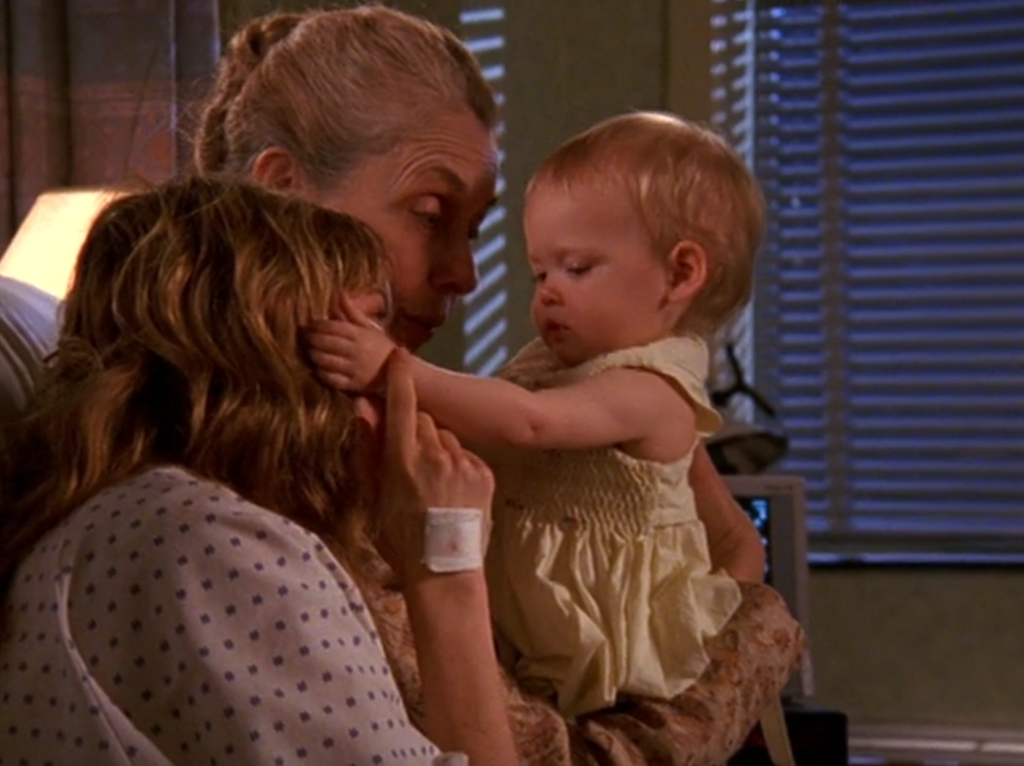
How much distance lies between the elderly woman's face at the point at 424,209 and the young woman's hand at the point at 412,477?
1.07ft

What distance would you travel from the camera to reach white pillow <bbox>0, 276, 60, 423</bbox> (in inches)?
44.8

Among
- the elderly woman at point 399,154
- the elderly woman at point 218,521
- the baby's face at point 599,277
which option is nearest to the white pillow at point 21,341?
the elderly woman at point 218,521

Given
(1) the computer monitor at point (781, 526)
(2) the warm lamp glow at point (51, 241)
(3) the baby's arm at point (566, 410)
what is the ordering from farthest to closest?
(1) the computer monitor at point (781, 526) → (2) the warm lamp glow at point (51, 241) → (3) the baby's arm at point (566, 410)

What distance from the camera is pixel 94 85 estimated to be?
2.69m

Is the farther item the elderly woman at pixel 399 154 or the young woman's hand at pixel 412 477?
the elderly woman at pixel 399 154

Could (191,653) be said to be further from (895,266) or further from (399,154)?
(895,266)

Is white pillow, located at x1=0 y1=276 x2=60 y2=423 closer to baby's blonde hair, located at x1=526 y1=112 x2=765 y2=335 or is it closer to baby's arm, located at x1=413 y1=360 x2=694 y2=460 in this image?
baby's arm, located at x1=413 y1=360 x2=694 y2=460

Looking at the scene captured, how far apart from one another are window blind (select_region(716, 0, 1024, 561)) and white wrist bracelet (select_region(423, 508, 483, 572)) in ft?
7.13

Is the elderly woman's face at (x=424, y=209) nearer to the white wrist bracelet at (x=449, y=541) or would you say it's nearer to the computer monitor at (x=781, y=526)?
the white wrist bracelet at (x=449, y=541)

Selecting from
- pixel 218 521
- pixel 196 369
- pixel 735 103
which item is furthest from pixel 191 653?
pixel 735 103

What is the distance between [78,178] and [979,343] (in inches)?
69.1

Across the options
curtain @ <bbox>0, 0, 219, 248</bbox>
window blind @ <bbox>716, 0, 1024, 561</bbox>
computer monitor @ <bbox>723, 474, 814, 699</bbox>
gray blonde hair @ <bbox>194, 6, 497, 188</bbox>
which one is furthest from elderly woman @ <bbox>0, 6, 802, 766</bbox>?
window blind @ <bbox>716, 0, 1024, 561</bbox>

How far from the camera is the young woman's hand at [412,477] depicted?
110 cm

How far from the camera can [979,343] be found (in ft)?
10.3
